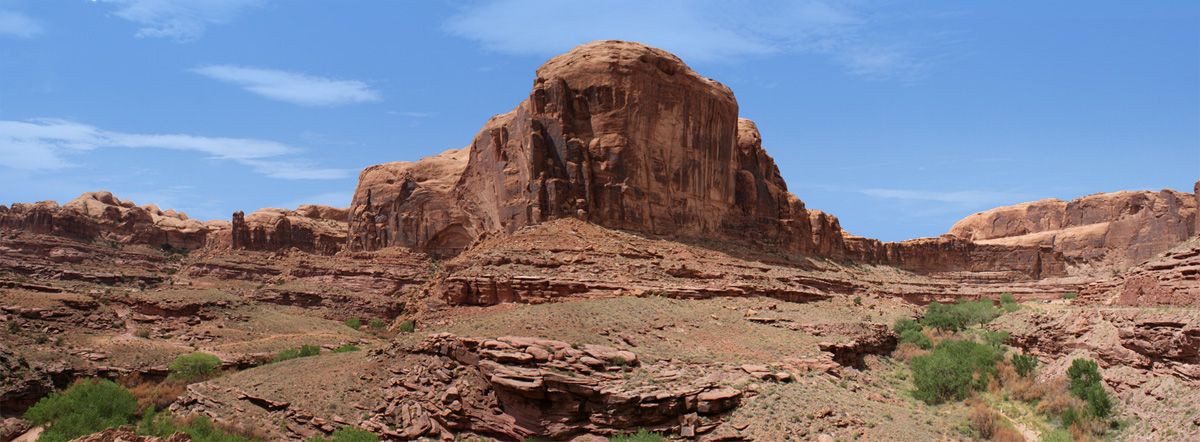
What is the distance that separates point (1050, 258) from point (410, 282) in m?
61.0

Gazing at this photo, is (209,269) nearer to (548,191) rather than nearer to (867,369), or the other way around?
(548,191)

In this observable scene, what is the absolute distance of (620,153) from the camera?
47.5 meters

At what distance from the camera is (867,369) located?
105 feet

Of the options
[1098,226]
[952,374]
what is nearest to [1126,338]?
[952,374]

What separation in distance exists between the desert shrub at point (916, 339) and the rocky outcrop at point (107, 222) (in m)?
78.8

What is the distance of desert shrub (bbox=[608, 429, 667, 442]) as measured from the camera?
22.0 m

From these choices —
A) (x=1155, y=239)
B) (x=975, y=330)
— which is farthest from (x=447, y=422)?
(x=1155, y=239)

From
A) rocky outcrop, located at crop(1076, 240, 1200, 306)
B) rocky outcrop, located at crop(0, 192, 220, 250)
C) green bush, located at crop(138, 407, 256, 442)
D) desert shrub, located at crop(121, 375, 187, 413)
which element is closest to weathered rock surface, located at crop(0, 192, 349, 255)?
rocky outcrop, located at crop(0, 192, 220, 250)

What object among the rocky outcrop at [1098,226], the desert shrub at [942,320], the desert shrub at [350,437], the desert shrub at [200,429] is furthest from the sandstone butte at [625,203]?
the desert shrub at [200,429]

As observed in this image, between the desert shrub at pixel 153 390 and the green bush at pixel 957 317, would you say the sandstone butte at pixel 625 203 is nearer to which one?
the green bush at pixel 957 317

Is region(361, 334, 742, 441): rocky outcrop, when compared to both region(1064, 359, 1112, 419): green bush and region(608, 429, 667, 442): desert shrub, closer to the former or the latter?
region(608, 429, 667, 442): desert shrub

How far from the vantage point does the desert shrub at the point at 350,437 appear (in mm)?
26723

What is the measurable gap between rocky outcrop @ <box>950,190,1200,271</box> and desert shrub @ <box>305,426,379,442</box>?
53.8 meters

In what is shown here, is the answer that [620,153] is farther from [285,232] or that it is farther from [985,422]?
[285,232]
